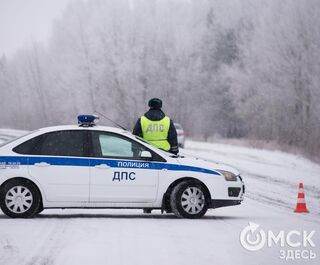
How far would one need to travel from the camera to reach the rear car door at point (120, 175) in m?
10.2

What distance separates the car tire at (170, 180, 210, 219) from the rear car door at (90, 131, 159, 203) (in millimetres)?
345

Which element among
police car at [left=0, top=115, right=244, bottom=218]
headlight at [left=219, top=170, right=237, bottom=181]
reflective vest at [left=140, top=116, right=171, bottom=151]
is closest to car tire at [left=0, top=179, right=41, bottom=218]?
police car at [left=0, top=115, right=244, bottom=218]

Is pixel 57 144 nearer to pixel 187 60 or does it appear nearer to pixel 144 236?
pixel 144 236

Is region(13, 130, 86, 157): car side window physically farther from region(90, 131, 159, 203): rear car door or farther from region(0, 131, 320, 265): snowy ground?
region(0, 131, 320, 265): snowy ground

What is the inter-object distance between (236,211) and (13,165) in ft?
13.6

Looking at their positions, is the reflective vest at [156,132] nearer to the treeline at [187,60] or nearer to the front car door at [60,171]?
the front car door at [60,171]

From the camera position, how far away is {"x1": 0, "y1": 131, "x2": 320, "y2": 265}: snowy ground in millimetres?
7059

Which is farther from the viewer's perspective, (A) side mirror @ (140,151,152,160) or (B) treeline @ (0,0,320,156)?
(B) treeline @ (0,0,320,156)

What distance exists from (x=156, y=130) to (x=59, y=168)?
197 centimetres

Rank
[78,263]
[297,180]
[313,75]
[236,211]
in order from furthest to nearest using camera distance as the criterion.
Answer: [313,75] < [297,180] < [236,211] < [78,263]

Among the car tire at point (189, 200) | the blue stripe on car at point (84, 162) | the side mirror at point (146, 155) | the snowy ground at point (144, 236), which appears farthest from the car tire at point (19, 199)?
the car tire at point (189, 200)

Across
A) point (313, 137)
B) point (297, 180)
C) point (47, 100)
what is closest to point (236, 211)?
point (297, 180)

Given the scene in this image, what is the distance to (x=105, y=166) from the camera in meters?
10.3

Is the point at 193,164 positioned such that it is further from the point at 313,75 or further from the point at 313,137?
the point at 313,75
